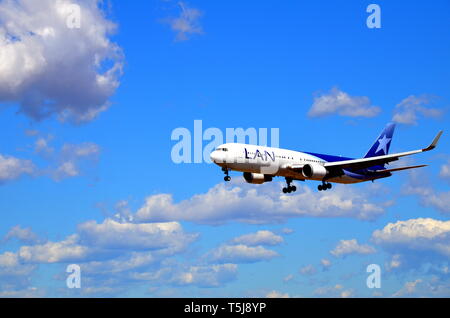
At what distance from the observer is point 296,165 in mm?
99375

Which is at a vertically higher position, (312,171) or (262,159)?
(262,159)

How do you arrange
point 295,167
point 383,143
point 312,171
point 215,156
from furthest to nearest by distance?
point 383,143
point 312,171
point 295,167
point 215,156

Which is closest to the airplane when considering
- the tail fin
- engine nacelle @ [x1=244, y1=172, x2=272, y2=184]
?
engine nacelle @ [x1=244, y1=172, x2=272, y2=184]

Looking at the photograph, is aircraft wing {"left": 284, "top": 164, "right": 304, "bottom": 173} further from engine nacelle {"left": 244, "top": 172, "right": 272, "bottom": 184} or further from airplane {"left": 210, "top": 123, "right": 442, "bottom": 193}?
engine nacelle {"left": 244, "top": 172, "right": 272, "bottom": 184}

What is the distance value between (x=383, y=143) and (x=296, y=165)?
27359 mm

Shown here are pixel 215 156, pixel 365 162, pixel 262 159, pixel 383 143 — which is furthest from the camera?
pixel 383 143

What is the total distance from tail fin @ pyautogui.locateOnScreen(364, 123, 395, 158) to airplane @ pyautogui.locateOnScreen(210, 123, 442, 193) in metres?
7.08

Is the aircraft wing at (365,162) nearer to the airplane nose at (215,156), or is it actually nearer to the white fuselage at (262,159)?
the white fuselage at (262,159)

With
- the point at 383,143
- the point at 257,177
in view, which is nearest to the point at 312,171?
the point at 257,177

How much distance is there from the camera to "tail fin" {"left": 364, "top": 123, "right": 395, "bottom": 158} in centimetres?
11888

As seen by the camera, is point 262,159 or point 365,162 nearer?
point 262,159

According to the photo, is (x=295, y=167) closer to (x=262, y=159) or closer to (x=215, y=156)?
(x=262, y=159)
